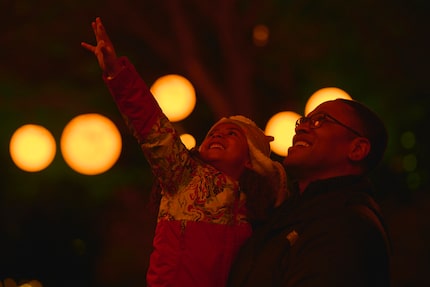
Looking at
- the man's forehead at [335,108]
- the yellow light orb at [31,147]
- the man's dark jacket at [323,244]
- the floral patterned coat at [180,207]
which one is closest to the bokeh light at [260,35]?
the yellow light orb at [31,147]

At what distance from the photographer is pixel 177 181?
12.5ft

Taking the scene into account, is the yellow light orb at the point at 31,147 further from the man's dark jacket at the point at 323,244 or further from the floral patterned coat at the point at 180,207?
the man's dark jacket at the point at 323,244

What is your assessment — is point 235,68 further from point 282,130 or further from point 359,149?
point 359,149

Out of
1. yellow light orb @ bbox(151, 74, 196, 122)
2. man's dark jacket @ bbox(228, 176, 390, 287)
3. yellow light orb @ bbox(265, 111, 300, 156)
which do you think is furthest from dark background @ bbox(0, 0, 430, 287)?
man's dark jacket @ bbox(228, 176, 390, 287)

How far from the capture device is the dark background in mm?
9258

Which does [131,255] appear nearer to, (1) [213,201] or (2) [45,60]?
(2) [45,60]

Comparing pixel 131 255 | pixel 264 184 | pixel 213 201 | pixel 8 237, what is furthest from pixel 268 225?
pixel 8 237

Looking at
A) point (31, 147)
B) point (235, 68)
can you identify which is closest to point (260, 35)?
point (235, 68)

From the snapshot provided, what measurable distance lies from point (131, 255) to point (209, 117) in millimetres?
3266

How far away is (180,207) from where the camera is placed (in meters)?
3.77

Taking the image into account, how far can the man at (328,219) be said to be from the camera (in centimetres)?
303

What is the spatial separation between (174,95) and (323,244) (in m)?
5.12

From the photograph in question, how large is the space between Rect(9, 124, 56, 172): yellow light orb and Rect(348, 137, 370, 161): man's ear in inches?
212

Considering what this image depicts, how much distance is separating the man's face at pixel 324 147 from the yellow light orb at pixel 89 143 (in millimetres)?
3731
